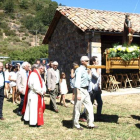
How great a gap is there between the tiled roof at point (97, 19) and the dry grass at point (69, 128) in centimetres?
466

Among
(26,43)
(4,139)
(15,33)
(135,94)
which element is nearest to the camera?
(4,139)

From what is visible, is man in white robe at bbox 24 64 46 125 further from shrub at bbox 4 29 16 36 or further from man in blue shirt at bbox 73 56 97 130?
shrub at bbox 4 29 16 36

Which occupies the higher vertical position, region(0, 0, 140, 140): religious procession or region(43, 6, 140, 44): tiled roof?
region(43, 6, 140, 44): tiled roof

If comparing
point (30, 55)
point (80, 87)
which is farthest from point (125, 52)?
point (30, 55)

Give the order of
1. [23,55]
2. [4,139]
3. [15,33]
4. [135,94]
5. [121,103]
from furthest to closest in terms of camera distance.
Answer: [15,33]
[23,55]
[135,94]
[121,103]
[4,139]

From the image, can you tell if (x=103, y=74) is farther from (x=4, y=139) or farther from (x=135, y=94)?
(x=4, y=139)

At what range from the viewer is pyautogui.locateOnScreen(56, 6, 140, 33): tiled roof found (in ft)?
36.7

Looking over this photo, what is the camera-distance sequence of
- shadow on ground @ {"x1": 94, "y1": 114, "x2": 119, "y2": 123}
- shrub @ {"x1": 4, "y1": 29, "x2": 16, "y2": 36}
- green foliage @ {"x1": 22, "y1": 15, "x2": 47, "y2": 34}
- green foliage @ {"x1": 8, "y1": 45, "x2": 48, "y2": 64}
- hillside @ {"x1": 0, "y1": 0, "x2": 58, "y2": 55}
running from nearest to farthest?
shadow on ground @ {"x1": 94, "y1": 114, "x2": 119, "y2": 123}, green foliage @ {"x1": 8, "y1": 45, "x2": 48, "y2": 64}, hillside @ {"x1": 0, "y1": 0, "x2": 58, "y2": 55}, shrub @ {"x1": 4, "y1": 29, "x2": 16, "y2": 36}, green foliage @ {"x1": 22, "y1": 15, "x2": 47, "y2": 34}

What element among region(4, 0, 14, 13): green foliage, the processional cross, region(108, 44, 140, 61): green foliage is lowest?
region(108, 44, 140, 61): green foliage

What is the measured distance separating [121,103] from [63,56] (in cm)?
604

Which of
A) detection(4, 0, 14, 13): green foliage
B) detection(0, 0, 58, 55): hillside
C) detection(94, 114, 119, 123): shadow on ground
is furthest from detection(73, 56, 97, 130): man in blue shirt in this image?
detection(4, 0, 14, 13): green foliage

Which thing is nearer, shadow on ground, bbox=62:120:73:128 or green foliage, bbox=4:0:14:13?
shadow on ground, bbox=62:120:73:128

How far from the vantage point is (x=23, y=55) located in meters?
30.6

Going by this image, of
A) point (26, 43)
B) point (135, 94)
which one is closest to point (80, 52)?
point (135, 94)
